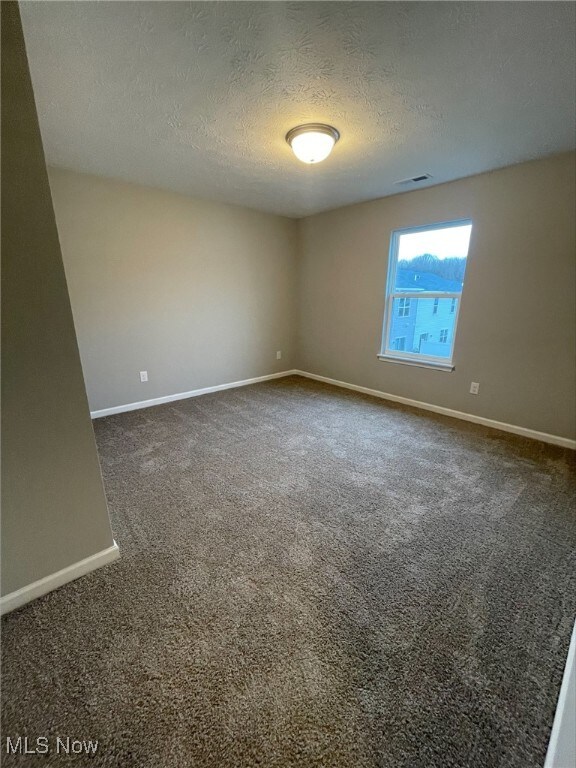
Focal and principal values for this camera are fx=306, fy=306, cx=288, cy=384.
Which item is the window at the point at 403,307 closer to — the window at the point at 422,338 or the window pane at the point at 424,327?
the window pane at the point at 424,327

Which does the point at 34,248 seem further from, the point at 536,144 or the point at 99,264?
the point at 536,144

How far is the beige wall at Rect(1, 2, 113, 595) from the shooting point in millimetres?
1028

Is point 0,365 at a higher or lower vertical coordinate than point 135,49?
lower

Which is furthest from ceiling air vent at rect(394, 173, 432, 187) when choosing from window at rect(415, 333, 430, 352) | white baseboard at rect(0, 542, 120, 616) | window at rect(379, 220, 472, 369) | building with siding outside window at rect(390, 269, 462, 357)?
white baseboard at rect(0, 542, 120, 616)

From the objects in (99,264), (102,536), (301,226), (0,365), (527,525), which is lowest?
(527,525)

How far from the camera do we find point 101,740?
2.93 feet

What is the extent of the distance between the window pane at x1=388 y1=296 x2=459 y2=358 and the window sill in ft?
0.39

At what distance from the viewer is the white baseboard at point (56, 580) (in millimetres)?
1267

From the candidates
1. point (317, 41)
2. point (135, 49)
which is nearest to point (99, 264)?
point (135, 49)

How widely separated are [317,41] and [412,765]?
2.61 m

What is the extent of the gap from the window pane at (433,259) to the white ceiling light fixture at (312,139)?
67.3 inches

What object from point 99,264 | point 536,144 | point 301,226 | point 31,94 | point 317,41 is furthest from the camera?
point 301,226

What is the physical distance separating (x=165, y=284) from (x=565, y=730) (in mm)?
4010

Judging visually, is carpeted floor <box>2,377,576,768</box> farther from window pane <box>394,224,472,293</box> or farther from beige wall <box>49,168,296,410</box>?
window pane <box>394,224,472,293</box>
